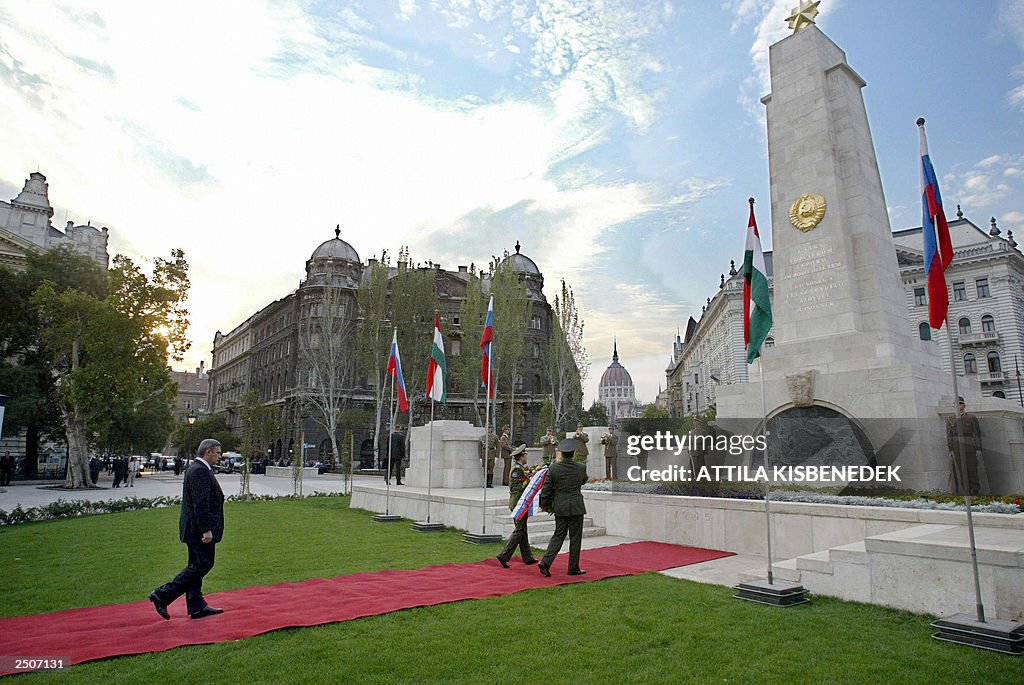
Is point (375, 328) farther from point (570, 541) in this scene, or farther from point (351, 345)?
point (570, 541)

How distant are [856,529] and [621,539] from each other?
4.69 metres

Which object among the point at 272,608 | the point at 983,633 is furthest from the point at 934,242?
the point at 272,608

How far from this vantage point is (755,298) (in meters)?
9.23

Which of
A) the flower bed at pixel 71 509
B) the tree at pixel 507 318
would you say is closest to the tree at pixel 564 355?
the tree at pixel 507 318

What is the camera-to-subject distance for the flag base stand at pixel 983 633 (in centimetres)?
552

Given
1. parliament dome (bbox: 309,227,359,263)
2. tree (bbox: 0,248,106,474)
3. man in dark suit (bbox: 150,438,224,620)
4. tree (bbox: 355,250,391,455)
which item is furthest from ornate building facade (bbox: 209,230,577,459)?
man in dark suit (bbox: 150,438,224,620)

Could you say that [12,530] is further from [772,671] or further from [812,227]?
[812,227]

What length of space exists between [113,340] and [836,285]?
27.9 metres

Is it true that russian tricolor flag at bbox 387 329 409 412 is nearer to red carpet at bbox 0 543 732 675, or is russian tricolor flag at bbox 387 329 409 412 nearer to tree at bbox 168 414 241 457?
red carpet at bbox 0 543 732 675

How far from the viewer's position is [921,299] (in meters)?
53.3

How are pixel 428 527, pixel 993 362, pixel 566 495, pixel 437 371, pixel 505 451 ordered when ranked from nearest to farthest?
pixel 566 495, pixel 428 527, pixel 437 371, pixel 505 451, pixel 993 362

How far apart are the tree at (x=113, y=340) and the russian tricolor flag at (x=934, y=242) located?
29.2 m

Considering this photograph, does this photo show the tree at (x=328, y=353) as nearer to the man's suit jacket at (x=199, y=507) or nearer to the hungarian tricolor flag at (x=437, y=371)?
the hungarian tricolor flag at (x=437, y=371)

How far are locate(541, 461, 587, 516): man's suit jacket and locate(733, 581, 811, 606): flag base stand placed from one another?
8.31ft
